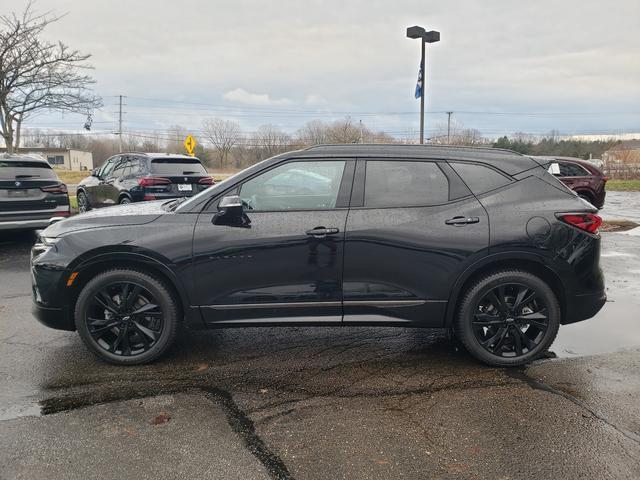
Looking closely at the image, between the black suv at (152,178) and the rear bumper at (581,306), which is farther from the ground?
the black suv at (152,178)

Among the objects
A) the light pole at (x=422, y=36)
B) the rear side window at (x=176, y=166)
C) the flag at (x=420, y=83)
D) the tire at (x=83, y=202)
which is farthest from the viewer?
the flag at (x=420, y=83)

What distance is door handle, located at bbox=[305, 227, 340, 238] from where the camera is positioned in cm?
373

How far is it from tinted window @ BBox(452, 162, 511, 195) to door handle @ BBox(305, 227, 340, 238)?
1.13 m

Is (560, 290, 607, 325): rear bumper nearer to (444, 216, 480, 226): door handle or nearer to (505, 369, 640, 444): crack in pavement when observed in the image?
(505, 369, 640, 444): crack in pavement

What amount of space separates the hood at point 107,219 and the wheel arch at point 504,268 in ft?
7.72

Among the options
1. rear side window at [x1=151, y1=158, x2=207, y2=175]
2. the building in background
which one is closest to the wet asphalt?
rear side window at [x1=151, y1=158, x2=207, y2=175]

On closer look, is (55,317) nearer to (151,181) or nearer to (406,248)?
(406,248)

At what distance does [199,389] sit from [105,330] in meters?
0.99

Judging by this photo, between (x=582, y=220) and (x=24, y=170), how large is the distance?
335 inches

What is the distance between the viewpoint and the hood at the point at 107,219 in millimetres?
3863

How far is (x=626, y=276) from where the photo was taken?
23.0 feet

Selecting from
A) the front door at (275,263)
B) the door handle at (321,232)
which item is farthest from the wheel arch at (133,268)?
the door handle at (321,232)

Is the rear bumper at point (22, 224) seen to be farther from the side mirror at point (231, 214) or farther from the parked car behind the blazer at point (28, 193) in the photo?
the side mirror at point (231, 214)

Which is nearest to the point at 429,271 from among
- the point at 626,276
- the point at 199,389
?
the point at 199,389
